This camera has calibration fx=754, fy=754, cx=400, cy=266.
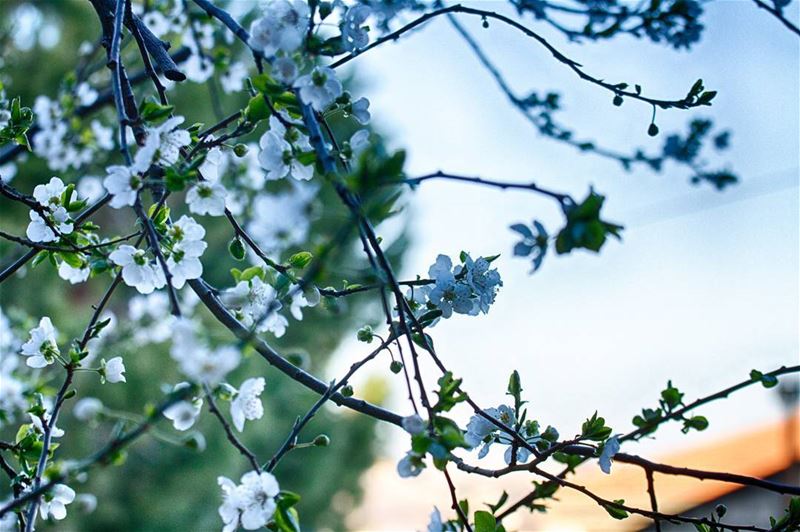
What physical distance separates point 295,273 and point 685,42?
575 millimetres

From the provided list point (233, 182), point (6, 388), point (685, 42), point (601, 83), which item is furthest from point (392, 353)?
point (6, 388)

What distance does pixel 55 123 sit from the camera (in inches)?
56.6

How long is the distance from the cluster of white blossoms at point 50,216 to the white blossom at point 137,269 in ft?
0.30

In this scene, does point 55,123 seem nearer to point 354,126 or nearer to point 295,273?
point 295,273

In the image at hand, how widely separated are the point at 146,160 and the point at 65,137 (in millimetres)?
1099

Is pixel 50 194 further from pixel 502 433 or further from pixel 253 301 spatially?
pixel 502 433

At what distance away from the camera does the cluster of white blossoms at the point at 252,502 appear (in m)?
0.51

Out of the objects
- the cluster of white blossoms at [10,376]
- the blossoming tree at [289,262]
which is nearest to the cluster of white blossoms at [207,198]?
the blossoming tree at [289,262]

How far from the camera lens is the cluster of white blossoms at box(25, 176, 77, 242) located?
2.22 feet

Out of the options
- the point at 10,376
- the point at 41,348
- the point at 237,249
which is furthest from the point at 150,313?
the point at 237,249

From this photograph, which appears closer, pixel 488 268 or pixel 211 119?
pixel 488 268

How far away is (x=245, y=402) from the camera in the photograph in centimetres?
58

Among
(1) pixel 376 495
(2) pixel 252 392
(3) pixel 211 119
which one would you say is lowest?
(2) pixel 252 392

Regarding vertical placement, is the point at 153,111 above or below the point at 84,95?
below
